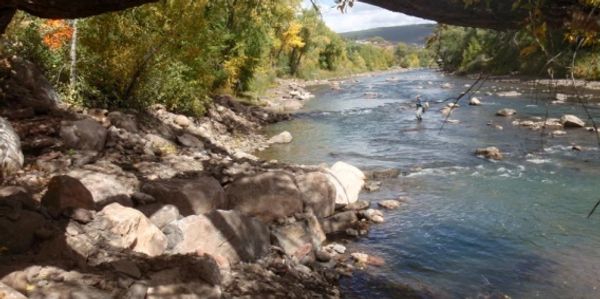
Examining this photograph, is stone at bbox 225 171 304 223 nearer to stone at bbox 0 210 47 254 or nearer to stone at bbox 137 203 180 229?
stone at bbox 137 203 180 229

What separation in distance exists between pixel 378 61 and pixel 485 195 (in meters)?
107

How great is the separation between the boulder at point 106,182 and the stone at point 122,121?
3280 mm

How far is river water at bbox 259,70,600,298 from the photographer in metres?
7.57

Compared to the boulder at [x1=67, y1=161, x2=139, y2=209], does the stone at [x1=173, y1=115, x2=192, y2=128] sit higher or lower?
lower

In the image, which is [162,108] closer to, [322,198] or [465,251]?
[322,198]

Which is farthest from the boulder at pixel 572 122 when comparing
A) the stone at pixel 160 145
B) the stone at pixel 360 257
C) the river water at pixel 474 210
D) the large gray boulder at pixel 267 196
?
the stone at pixel 160 145

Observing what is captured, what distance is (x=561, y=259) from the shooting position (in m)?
8.23

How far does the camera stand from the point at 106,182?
7.08 m

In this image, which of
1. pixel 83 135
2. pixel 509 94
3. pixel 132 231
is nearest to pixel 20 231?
pixel 132 231

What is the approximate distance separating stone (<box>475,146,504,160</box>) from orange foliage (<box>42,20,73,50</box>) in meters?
12.5

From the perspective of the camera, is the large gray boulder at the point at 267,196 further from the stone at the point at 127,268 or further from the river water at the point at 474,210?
the stone at the point at 127,268

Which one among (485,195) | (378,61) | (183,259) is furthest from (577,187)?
(378,61)

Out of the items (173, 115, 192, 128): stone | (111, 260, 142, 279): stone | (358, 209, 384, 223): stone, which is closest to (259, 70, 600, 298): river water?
(358, 209, 384, 223): stone

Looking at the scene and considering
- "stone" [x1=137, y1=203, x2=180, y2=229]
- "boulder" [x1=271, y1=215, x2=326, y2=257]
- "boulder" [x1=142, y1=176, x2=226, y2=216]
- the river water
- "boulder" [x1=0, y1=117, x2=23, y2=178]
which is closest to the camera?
"stone" [x1=137, y1=203, x2=180, y2=229]
